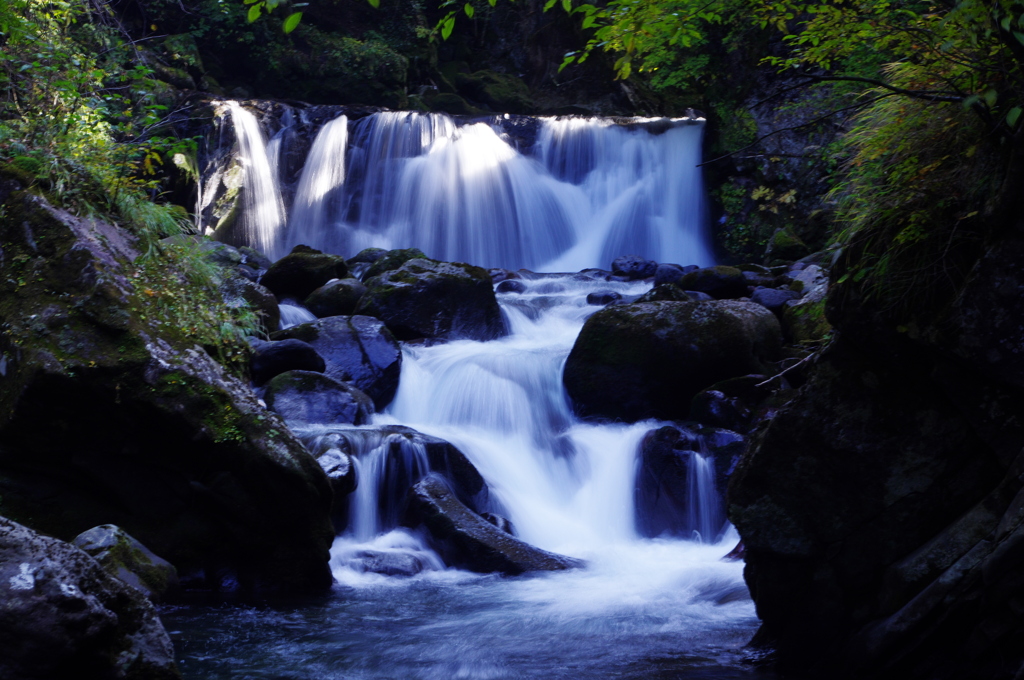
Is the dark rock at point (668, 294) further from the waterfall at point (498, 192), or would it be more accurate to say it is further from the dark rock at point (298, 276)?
the waterfall at point (498, 192)

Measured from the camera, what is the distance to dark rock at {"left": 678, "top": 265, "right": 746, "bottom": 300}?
39.3ft

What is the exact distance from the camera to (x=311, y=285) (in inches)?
476

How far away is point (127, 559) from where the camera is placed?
171 inches

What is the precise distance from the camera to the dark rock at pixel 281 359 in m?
8.49

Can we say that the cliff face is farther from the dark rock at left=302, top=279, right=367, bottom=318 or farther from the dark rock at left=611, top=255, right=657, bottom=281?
the dark rock at left=611, top=255, right=657, bottom=281

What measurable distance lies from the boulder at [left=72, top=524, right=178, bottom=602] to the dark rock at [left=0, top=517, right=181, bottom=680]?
155cm

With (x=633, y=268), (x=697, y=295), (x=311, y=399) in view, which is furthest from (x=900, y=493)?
(x=633, y=268)

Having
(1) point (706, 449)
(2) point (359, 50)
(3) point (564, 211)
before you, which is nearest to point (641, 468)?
(1) point (706, 449)

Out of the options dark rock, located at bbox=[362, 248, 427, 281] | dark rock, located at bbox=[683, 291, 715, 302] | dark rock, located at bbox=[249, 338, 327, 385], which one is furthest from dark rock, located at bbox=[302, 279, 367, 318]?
dark rock, located at bbox=[683, 291, 715, 302]

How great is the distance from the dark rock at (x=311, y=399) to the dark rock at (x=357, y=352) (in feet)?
3.28

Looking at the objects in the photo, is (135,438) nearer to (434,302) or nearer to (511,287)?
(434,302)

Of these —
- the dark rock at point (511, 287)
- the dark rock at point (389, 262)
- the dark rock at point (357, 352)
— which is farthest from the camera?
the dark rock at point (511, 287)

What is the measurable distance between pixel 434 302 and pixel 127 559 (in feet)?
24.5

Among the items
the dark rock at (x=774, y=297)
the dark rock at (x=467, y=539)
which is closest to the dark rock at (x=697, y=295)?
the dark rock at (x=774, y=297)
